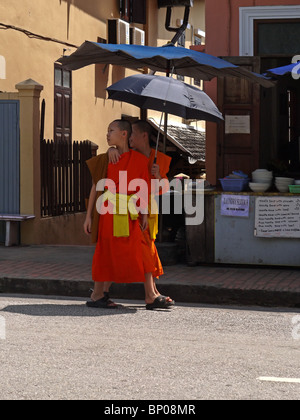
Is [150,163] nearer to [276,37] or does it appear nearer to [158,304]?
[158,304]

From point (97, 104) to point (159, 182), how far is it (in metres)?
13.1

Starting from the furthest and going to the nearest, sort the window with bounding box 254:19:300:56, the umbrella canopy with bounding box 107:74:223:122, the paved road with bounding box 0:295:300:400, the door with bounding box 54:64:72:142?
the door with bounding box 54:64:72:142
the window with bounding box 254:19:300:56
the umbrella canopy with bounding box 107:74:223:122
the paved road with bounding box 0:295:300:400

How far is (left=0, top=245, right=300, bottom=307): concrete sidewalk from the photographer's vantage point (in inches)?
369

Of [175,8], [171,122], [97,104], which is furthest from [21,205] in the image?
[175,8]

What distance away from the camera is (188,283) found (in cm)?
970

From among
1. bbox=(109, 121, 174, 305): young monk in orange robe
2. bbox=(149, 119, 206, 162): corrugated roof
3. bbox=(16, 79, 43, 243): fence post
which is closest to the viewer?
bbox=(109, 121, 174, 305): young monk in orange robe

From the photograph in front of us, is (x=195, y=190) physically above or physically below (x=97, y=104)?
below

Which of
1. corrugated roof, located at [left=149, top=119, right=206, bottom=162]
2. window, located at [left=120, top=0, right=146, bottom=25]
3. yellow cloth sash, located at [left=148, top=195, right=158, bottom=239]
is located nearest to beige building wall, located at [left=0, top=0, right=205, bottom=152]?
window, located at [left=120, top=0, right=146, bottom=25]

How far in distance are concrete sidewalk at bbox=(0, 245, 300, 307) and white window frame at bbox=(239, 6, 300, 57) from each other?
3261 millimetres

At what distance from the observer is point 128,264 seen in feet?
28.7

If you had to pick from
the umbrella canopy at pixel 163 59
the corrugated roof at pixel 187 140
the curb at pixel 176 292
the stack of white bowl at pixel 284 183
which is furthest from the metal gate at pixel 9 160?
the corrugated roof at pixel 187 140

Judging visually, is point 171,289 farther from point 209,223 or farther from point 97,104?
point 97,104

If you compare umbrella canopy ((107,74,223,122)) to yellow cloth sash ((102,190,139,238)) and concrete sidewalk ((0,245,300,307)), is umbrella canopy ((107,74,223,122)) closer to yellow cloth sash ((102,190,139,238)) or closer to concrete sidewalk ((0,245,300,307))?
yellow cloth sash ((102,190,139,238))

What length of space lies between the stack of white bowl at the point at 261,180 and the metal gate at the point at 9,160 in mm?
4074
